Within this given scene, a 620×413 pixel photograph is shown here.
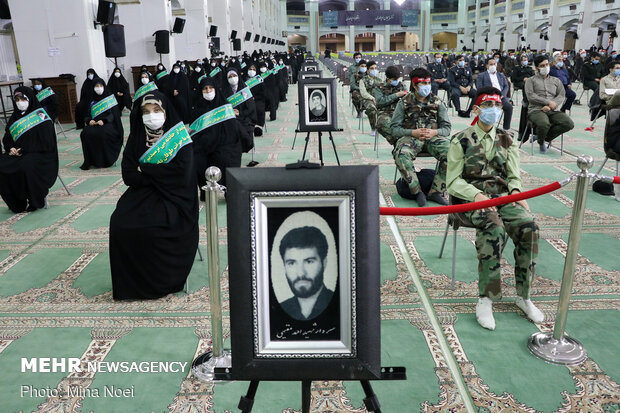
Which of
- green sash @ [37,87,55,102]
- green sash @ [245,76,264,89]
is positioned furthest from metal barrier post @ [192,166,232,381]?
green sash @ [37,87,55,102]

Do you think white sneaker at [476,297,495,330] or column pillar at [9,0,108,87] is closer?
white sneaker at [476,297,495,330]

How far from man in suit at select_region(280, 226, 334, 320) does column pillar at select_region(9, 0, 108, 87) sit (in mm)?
11072

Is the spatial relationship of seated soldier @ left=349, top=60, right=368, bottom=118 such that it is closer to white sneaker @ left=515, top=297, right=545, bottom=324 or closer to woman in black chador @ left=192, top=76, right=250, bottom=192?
woman in black chador @ left=192, top=76, right=250, bottom=192

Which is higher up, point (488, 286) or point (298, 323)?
point (298, 323)

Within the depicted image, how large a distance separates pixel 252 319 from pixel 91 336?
168cm

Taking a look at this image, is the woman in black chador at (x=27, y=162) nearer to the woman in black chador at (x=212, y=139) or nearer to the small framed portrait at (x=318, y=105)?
the woman in black chador at (x=212, y=139)

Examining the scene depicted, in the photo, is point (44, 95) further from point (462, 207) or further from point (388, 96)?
point (462, 207)

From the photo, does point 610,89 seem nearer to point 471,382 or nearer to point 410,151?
point 410,151

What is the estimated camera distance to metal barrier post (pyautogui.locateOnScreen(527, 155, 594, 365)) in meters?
2.13

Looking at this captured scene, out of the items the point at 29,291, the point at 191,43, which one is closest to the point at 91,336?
the point at 29,291

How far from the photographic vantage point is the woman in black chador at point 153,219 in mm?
2910

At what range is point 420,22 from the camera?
4791 cm

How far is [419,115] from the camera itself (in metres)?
4.96

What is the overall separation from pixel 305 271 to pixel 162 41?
13.3m
